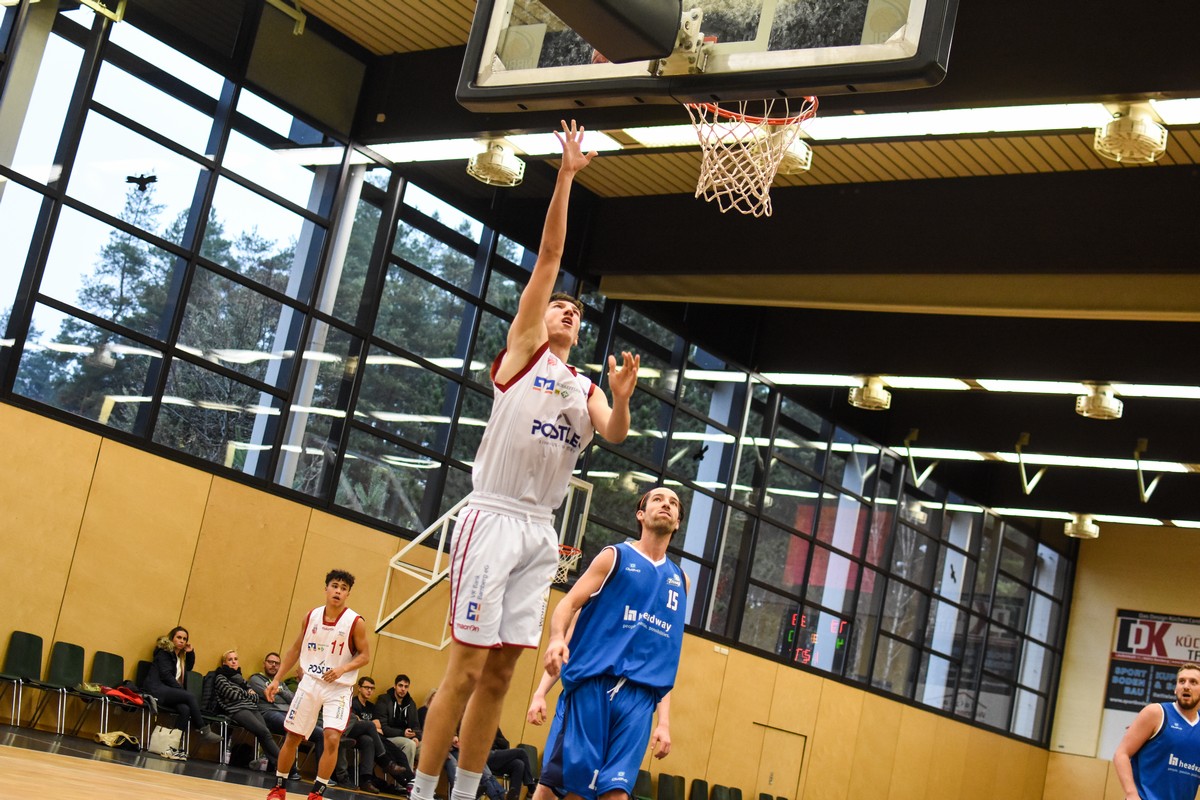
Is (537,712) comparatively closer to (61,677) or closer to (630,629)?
(630,629)

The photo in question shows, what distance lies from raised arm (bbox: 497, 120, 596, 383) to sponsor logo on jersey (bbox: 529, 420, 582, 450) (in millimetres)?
239

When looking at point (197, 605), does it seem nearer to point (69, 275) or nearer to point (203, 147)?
point (69, 275)

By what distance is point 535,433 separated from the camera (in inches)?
196

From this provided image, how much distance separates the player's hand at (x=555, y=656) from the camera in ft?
17.0

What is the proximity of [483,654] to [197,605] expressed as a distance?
26.4 ft

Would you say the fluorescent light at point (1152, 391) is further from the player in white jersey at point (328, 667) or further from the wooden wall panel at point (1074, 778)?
the wooden wall panel at point (1074, 778)

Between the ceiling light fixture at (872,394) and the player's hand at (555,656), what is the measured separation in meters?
11.5

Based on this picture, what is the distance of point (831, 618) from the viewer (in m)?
19.7

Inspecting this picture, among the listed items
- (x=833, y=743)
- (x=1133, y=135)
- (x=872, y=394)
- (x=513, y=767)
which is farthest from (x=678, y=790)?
(x=1133, y=135)

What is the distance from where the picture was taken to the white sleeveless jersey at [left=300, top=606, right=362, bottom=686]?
8797 mm

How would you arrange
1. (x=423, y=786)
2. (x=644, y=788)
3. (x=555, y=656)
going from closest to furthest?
(x=423, y=786), (x=555, y=656), (x=644, y=788)

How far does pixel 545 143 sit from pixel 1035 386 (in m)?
6.93

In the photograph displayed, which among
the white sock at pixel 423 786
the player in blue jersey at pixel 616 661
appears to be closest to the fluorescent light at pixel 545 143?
the player in blue jersey at pixel 616 661

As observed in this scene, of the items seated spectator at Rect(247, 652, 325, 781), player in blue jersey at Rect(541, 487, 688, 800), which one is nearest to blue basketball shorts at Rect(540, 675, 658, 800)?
player in blue jersey at Rect(541, 487, 688, 800)
